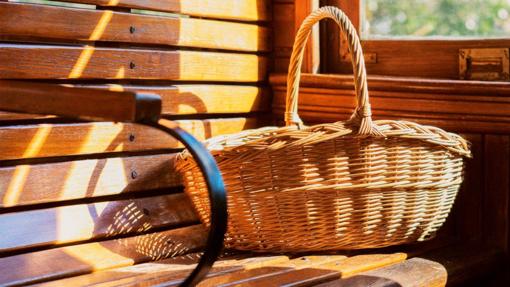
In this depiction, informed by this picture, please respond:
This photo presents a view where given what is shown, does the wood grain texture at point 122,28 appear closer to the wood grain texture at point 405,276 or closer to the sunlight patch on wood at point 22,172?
the sunlight patch on wood at point 22,172

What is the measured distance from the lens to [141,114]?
1.45m

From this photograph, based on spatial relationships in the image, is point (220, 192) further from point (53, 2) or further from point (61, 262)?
point (53, 2)

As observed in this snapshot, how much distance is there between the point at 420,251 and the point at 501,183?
1.22ft

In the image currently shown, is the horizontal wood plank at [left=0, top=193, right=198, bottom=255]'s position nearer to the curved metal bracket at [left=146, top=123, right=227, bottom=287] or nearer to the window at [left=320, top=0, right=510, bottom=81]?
the window at [left=320, top=0, right=510, bottom=81]

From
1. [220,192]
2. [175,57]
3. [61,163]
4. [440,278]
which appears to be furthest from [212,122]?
[220,192]

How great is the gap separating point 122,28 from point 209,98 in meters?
0.45

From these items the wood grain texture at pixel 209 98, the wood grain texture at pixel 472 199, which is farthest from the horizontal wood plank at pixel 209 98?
the wood grain texture at pixel 472 199

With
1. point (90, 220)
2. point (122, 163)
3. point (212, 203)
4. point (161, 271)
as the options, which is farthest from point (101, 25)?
point (212, 203)

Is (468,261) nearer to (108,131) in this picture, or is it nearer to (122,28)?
(108,131)

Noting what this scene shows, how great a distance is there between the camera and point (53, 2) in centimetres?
256

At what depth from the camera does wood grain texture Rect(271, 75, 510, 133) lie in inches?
104

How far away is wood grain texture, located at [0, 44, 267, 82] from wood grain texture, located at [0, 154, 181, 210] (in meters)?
0.27

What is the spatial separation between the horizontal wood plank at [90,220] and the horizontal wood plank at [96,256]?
4 cm

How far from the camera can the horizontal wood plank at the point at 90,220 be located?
237 cm
